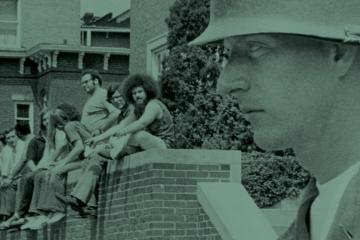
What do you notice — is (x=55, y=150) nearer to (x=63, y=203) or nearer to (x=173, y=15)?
(x=63, y=203)

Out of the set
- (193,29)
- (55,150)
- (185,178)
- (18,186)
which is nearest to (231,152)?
(185,178)

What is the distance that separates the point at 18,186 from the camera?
16.1 meters

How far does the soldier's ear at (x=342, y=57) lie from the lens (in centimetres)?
137

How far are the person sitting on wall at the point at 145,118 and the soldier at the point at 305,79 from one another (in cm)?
1029

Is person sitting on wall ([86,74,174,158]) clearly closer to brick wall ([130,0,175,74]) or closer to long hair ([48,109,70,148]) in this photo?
long hair ([48,109,70,148])

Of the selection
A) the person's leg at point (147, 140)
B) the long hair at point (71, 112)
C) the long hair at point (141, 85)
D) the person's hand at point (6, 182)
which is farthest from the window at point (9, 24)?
the long hair at point (141, 85)

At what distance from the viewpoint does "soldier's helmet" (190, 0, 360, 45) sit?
1342 mm

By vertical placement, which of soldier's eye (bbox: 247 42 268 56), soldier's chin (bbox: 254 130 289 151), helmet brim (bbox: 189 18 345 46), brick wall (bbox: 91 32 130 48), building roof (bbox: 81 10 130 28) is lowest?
soldier's chin (bbox: 254 130 289 151)

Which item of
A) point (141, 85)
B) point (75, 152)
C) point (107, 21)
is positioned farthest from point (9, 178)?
point (107, 21)

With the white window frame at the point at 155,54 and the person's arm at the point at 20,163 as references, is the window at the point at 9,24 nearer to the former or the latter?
the white window frame at the point at 155,54

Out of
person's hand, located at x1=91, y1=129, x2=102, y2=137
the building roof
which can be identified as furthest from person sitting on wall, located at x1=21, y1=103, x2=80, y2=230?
the building roof

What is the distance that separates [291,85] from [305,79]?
0.7 inches

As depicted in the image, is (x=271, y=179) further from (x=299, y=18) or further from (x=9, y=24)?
(x=9, y=24)

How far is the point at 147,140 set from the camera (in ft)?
40.4
